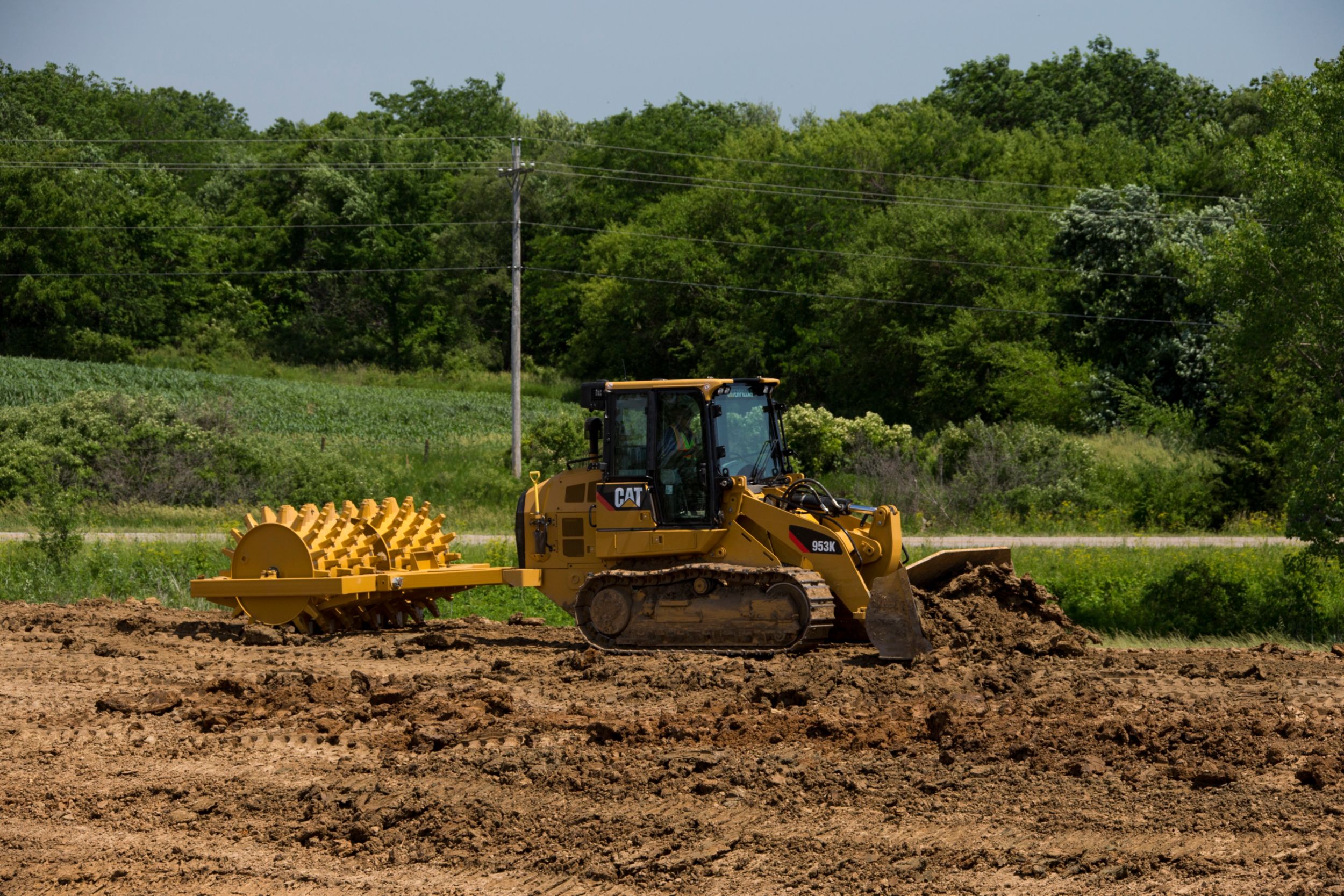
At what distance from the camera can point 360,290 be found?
64812 mm

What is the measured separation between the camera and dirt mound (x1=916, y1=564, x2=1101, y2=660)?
1100cm

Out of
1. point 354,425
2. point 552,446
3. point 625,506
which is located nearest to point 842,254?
point 354,425

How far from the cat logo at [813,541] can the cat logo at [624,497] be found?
1.51 metres

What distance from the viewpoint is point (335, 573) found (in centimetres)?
1312

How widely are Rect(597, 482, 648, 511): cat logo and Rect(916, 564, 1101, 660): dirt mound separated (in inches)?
110

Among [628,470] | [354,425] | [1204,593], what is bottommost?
[1204,593]

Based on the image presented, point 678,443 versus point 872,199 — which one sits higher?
point 872,199

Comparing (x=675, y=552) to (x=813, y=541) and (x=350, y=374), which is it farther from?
(x=350, y=374)

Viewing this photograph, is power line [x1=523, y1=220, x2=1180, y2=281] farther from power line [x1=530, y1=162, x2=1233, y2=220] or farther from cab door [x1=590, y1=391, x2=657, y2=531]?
cab door [x1=590, y1=391, x2=657, y2=531]

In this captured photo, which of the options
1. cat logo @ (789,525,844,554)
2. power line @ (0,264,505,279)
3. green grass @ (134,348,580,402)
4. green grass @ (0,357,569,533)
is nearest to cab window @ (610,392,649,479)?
cat logo @ (789,525,844,554)

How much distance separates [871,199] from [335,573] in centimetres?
4250

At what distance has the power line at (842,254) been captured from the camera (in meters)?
38.3

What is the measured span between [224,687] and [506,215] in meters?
53.6

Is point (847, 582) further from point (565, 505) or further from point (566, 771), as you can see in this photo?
point (566, 771)
